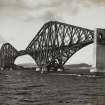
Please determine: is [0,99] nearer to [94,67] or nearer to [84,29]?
[94,67]

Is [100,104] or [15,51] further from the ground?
[15,51]

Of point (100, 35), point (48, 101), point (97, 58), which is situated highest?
point (100, 35)

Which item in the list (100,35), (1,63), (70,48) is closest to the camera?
(100,35)

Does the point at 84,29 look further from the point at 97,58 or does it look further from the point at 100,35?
the point at 97,58

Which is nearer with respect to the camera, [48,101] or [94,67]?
[48,101]

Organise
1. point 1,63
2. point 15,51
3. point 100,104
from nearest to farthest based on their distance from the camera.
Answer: point 100,104 → point 15,51 → point 1,63

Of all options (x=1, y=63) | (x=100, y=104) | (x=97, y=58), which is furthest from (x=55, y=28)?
(x=100, y=104)
